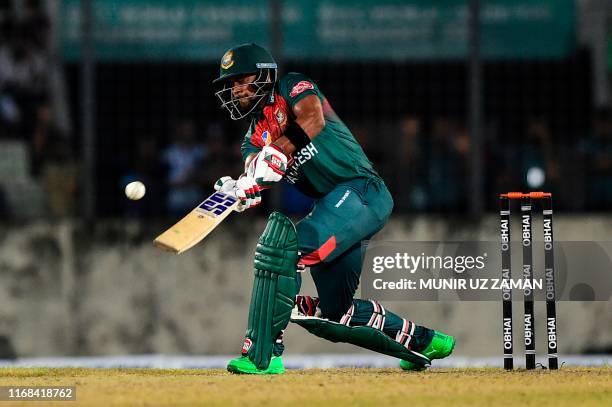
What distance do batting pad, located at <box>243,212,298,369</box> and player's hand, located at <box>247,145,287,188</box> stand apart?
227 mm

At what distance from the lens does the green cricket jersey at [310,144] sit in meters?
8.64

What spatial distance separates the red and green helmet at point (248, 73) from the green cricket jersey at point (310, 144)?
0.28 ft

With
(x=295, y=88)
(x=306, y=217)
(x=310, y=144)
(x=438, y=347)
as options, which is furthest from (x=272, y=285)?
(x=438, y=347)

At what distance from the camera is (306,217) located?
857cm

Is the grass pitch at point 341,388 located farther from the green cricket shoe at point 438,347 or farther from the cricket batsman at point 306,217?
the cricket batsman at point 306,217

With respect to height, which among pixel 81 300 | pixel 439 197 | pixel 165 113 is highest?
pixel 165 113

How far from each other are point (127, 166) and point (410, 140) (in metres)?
2.44

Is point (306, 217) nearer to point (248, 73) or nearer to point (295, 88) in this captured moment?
point (295, 88)

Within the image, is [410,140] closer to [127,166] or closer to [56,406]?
[127,166]

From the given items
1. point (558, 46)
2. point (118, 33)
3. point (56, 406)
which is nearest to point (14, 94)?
point (118, 33)

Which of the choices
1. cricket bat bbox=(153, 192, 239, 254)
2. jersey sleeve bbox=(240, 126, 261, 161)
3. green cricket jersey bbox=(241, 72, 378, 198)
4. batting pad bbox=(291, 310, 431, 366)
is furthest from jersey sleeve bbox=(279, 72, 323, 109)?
batting pad bbox=(291, 310, 431, 366)

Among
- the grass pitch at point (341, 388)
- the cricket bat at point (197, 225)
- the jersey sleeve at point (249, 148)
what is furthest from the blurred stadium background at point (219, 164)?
the cricket bat at point (197, 225)

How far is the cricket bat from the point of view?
8.16 meters

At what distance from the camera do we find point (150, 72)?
12359 millimetres
